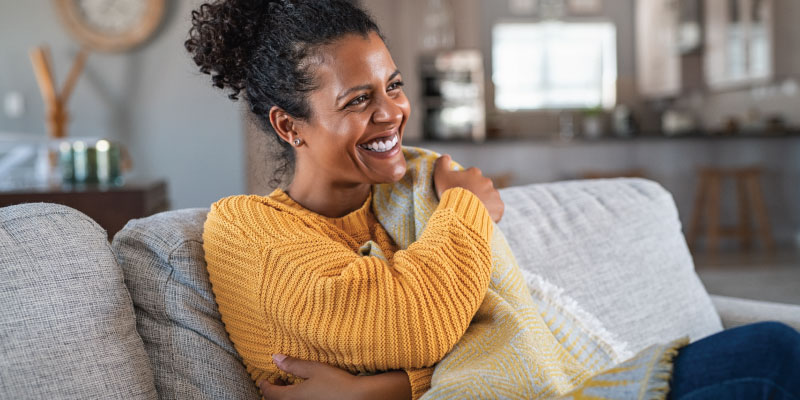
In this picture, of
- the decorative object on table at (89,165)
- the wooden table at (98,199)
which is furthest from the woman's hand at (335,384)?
the decorative object on table at (89,165)

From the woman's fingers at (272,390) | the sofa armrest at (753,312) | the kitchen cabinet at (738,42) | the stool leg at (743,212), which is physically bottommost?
the stool leg at (743,212)

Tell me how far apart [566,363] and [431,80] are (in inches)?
269

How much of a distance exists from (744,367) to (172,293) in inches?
32.6

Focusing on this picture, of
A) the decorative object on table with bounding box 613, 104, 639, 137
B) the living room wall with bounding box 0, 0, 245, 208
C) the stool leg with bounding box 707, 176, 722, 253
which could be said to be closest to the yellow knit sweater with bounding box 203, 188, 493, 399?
the living room wall with bounding box 0, 0, 245, 208

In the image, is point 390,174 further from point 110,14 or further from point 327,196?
point 110,14

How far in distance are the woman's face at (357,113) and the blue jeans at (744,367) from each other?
59cm

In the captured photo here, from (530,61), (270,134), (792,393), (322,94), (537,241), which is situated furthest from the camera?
(530,61)

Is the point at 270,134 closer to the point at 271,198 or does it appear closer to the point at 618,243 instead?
the point at 271,198

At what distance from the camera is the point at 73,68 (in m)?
5.30

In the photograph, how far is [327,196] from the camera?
51.4 inches

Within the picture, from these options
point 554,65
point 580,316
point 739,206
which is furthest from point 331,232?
point 554,65

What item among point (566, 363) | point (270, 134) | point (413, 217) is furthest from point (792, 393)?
point (270, 134)

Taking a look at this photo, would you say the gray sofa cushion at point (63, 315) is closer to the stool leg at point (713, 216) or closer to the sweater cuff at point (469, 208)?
the sweater cuff at point (469, 208)

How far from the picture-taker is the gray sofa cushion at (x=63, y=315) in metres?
0.97
